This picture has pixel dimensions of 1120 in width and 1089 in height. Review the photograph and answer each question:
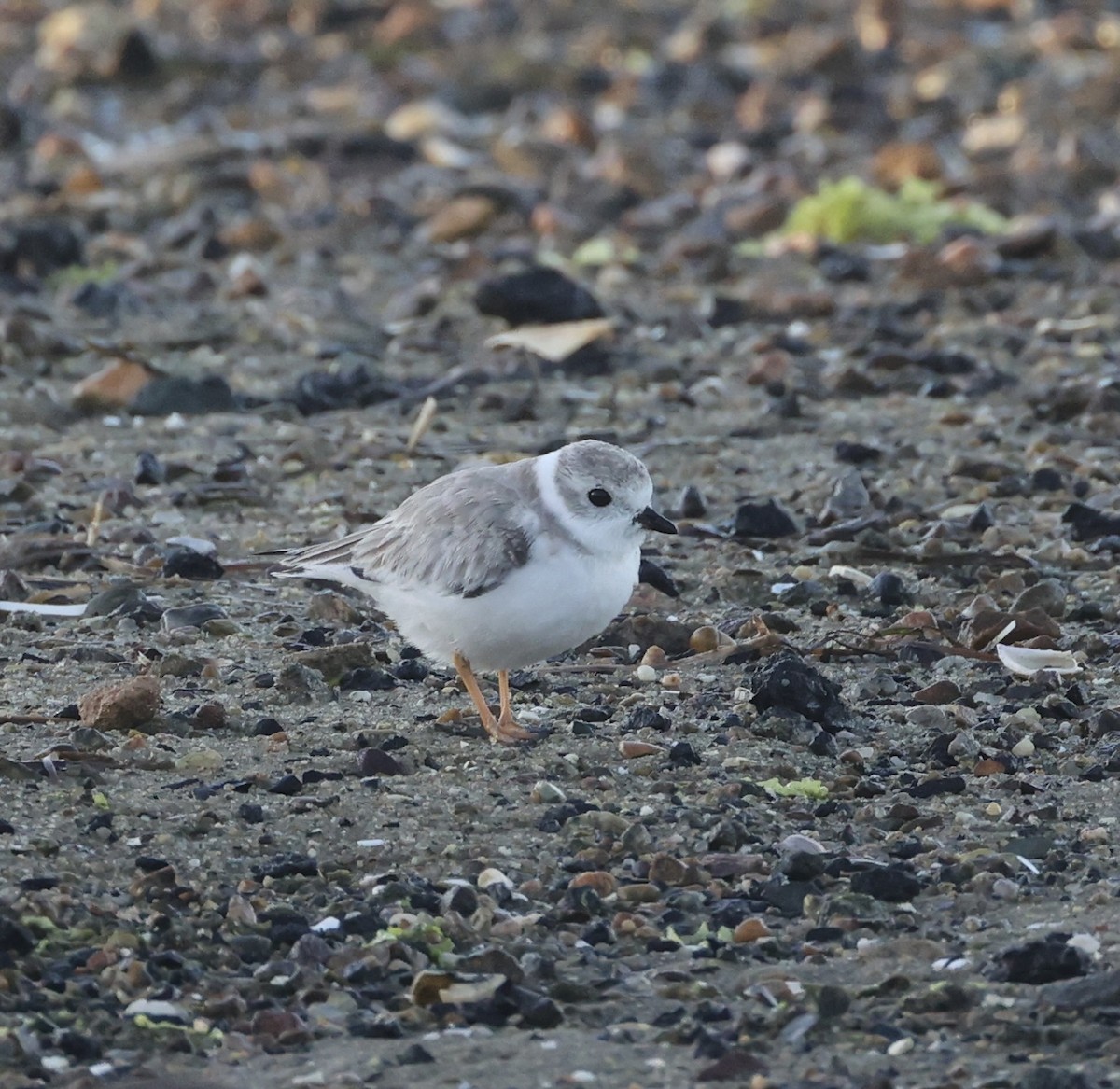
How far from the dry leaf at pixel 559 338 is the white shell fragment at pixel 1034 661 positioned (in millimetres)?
3498

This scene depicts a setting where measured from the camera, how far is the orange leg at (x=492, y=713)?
15.7 feet

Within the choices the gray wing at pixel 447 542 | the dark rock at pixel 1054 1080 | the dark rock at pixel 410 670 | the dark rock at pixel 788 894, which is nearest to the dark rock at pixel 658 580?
the dark rock at pixel 410 670

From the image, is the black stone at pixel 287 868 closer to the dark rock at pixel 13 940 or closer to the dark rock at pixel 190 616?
the dark rock at pixel 13 940

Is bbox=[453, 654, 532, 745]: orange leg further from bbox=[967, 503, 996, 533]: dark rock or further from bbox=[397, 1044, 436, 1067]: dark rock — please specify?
bbox=[967, 503, 996, 533]: dark rock

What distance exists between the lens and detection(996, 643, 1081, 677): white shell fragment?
203 inches

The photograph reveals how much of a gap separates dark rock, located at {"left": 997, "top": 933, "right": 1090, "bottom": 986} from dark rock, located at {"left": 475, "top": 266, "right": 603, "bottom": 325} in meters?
5.50

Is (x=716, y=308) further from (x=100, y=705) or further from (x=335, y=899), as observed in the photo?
(x=335, y=899)

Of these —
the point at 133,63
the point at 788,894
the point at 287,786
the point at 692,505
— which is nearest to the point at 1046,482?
the point at 692,505

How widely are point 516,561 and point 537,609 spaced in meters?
0.14

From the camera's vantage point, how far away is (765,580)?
5.90 metres

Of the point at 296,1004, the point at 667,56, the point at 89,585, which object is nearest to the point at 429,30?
the point at 667,56

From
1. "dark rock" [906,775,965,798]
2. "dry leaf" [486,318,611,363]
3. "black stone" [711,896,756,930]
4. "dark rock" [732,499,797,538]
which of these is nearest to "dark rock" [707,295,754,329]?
"dry leaf" [486,318,611,363]

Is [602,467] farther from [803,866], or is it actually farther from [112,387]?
[112,387]

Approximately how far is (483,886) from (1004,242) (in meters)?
6.51
